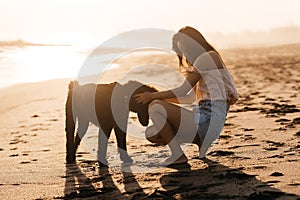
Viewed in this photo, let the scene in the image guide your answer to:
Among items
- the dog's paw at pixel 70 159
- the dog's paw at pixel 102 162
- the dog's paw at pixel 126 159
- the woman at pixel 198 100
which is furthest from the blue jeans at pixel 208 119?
the dog's paw at pixel 70 159

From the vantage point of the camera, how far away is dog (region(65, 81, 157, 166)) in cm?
525

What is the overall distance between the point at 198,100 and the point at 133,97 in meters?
0.64

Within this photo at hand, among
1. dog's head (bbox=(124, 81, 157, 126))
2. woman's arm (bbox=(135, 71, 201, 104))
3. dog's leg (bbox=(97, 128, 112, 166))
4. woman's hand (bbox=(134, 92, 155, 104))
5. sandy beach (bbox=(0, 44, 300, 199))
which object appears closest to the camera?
sandy beach (bbox=(0, 44, 300, 199))

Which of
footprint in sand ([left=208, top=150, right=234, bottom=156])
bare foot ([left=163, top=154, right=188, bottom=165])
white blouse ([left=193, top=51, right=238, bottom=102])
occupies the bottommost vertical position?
footprint in sand ([left=208, top=150, right=234, bottom=156])

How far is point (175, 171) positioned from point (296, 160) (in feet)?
3.55

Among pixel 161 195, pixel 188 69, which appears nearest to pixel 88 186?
pixel 161 195

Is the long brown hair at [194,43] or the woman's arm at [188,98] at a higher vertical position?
the long brown hair at [194,43]

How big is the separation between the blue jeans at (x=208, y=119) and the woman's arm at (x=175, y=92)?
0.25m

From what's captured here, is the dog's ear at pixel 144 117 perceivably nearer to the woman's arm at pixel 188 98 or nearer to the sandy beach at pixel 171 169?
the woman's arm at pixel 188 98

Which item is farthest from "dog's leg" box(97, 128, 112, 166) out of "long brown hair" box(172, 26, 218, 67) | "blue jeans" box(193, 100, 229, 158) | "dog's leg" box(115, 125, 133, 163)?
"long brown hair" box(172, 26, 218, 67)

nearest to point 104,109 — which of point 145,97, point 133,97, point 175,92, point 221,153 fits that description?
point 133,97

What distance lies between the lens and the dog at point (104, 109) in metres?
5.25

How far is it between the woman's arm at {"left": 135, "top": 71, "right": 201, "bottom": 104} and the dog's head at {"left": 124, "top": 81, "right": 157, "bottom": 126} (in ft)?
0.21

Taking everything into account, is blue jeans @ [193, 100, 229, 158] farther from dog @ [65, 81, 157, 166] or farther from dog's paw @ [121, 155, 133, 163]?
dog's paw @ [121, 155, 133, 163]
